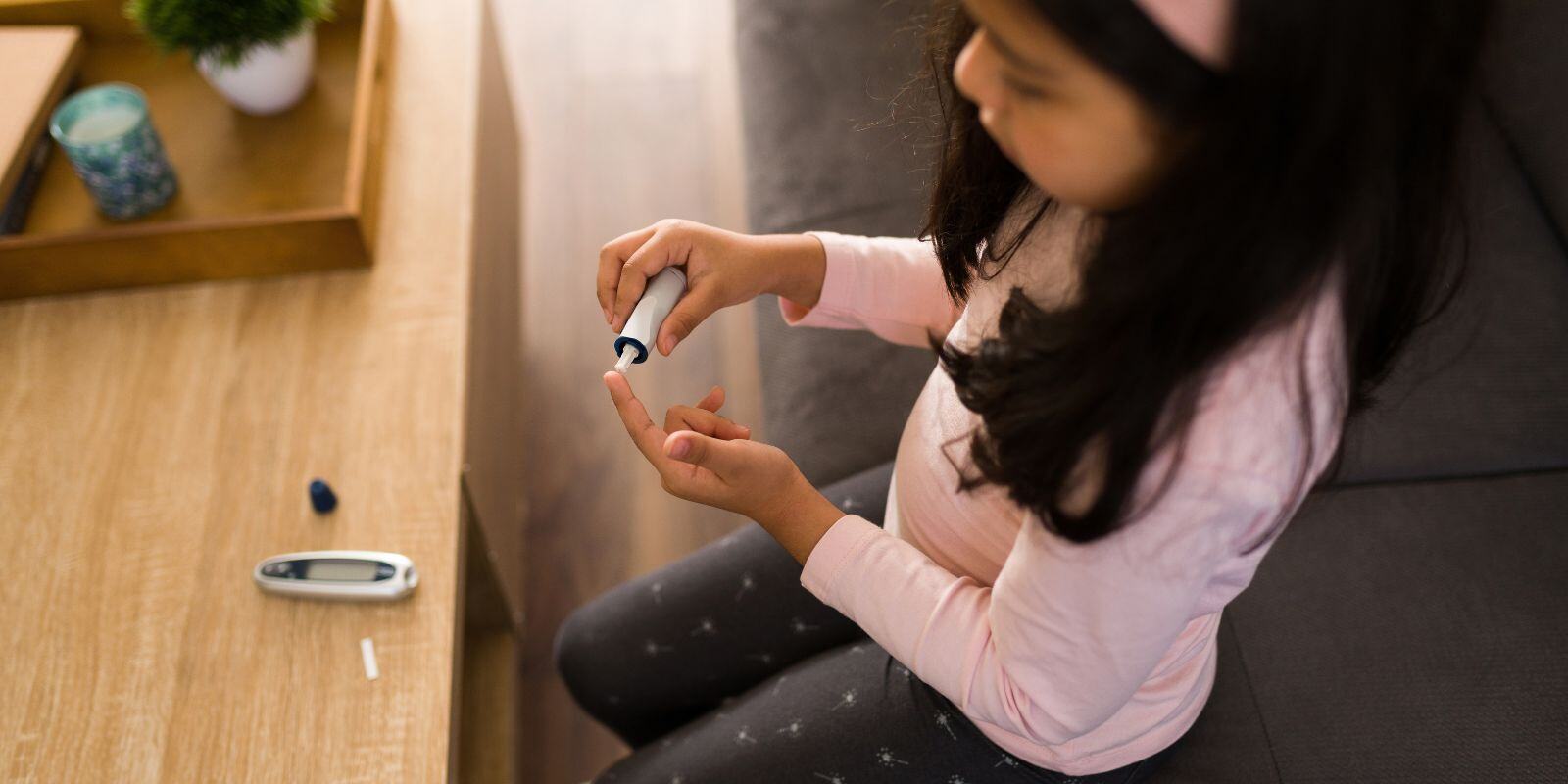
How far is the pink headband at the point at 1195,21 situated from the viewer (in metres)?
0.47

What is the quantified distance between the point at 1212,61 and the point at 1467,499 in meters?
0.80

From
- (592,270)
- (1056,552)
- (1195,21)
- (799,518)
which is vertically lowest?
(592,270)

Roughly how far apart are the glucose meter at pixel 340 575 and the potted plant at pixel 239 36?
56cm

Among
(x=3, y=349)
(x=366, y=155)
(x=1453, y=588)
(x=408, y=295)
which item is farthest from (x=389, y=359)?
(x=1453, y=588)

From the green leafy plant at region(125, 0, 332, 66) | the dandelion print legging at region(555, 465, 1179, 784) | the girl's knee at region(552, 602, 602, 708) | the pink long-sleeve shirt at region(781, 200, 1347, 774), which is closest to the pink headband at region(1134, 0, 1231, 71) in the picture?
the pink long-sleeve shirt at region(781, 200, 1347, 774)

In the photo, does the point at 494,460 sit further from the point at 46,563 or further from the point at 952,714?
the point at 952,714

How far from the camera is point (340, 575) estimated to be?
0.88 m

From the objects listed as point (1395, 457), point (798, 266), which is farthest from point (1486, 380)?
point (798, 266)

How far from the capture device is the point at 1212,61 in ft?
1.57

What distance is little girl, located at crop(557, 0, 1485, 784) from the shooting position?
497 millimetres

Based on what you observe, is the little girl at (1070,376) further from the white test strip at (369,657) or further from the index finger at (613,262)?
the white test strip at (369,657)

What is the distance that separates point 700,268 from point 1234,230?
46cm

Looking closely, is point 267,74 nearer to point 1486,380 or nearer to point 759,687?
point 759,687

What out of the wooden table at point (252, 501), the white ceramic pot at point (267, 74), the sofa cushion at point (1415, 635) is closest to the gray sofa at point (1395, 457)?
the sofa cushion at point (1415, 635)
